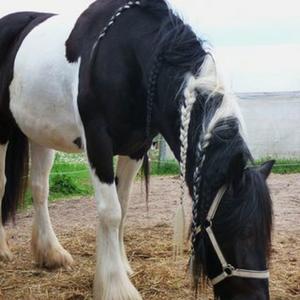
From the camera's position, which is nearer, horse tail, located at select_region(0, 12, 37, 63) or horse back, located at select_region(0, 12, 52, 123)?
horse back, located at select_region(0, 12, 52, 123)

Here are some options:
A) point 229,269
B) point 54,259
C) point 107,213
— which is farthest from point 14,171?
point 229,269

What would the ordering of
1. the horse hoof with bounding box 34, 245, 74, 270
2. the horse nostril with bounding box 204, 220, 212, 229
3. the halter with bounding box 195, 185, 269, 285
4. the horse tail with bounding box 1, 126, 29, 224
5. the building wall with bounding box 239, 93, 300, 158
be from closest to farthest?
the halter with bounding box 195, 185, 269, 285 < the horse nostril with bounding box 204, 220, 212, 229 < the horse hoof with bounding box 34, 245, 74, 270 < the horse tail with bounding box 1, 126, 29, 224 < the building wall with bounding box 239, 93, 300, 158

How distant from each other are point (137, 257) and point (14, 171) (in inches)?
47.7

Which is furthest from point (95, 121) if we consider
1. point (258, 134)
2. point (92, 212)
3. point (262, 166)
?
point (258, 134)

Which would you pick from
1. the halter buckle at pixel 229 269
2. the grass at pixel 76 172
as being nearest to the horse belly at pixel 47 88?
the halter buckle at pixel 229 269

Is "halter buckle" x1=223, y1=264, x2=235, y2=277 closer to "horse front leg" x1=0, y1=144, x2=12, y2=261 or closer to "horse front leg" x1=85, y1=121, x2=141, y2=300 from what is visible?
"horse front leg" x1=85, y1=121, x2=141, y2=300

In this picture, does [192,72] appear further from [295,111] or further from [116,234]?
[295,111]

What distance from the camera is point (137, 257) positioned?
4422 mm

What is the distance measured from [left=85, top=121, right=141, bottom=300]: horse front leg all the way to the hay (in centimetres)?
27

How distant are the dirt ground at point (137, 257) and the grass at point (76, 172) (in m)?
1.11

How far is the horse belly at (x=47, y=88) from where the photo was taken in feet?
11.7

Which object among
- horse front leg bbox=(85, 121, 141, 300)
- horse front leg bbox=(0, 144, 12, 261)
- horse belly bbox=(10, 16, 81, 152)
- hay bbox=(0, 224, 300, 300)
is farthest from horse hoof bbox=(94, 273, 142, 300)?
horse front leg bbox=(0, 144, 12, 261)

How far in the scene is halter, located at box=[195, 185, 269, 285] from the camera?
88.4 inches

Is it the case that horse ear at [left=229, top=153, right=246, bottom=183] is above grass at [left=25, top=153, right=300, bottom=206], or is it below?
above
